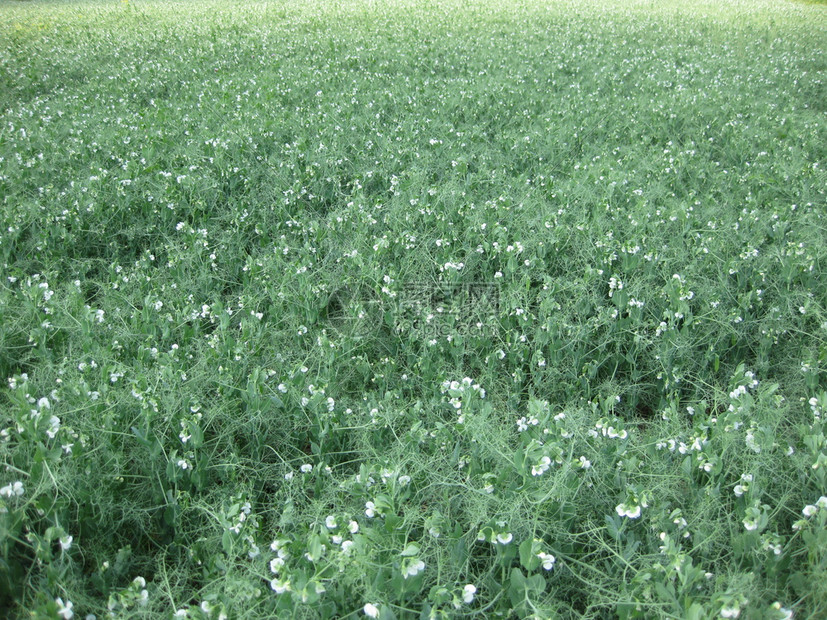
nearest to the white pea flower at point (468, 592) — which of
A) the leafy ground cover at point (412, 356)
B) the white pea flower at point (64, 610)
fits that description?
the leafy ground cover at point (412, 356)

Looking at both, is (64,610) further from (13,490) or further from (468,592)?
(468,592)

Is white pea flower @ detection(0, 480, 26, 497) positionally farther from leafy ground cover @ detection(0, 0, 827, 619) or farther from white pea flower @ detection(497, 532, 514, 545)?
white pea flower @ detection(497, 532, 514, 545)

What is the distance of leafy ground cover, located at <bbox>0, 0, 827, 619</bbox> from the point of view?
7.86 feet

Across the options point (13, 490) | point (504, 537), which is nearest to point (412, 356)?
point (504, 537)

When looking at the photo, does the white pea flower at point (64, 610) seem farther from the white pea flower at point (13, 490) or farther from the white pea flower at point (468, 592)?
the white pea flower at point (468, 592)

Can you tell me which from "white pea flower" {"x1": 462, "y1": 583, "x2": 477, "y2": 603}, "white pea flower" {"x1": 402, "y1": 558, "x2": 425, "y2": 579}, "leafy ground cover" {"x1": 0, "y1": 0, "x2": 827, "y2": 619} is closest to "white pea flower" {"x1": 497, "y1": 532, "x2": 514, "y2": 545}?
"leafy ground cover" {"x1": 0, "y1": 0, "x2": 827, "y2": 619}

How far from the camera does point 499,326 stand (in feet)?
13.3

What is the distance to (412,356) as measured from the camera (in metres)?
3.87

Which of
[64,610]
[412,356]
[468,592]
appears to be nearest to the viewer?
[64,610]

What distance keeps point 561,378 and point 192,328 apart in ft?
7.83

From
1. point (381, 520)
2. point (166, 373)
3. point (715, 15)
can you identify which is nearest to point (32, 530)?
point (166, 373)

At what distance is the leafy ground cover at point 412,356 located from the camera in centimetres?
240

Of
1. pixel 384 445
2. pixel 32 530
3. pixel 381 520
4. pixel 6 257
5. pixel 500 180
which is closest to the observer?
Result: pixel 32 530

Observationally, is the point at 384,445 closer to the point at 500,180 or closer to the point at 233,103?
the point at 500,180
